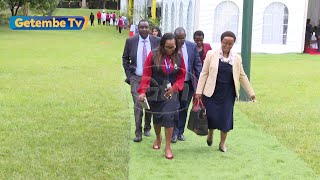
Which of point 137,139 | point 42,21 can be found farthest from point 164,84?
point 42,21

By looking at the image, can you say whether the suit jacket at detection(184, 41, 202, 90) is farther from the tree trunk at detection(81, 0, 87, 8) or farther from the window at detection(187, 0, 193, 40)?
the tree trunk at detection(81, 0, 87, 8)

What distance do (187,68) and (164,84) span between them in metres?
0.54

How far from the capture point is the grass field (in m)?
5.55

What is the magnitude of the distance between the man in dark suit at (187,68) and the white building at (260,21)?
14.5 m

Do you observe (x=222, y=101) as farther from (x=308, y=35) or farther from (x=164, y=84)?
(x=308, y=35)

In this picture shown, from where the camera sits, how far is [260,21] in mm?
21266

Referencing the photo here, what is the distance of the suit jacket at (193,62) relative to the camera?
21.1 ft

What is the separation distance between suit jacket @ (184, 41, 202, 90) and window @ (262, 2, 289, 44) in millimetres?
15436

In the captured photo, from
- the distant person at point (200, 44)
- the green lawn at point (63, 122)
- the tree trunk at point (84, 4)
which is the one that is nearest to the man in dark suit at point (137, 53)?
the distant person at point (200, 44)

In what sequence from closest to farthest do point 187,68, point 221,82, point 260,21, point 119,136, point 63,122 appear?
point 221,82, point 187,68, point 119,136, point 63,122, point 260,21

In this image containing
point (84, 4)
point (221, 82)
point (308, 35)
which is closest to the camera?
point (221, 82)

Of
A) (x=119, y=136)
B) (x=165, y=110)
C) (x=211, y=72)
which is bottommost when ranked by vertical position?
(x=119, y=136)

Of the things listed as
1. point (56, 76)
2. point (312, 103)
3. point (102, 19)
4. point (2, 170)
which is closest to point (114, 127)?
point (2, 170)

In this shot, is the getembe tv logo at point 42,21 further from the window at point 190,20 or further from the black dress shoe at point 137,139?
the black dress shoe at point 137,139
